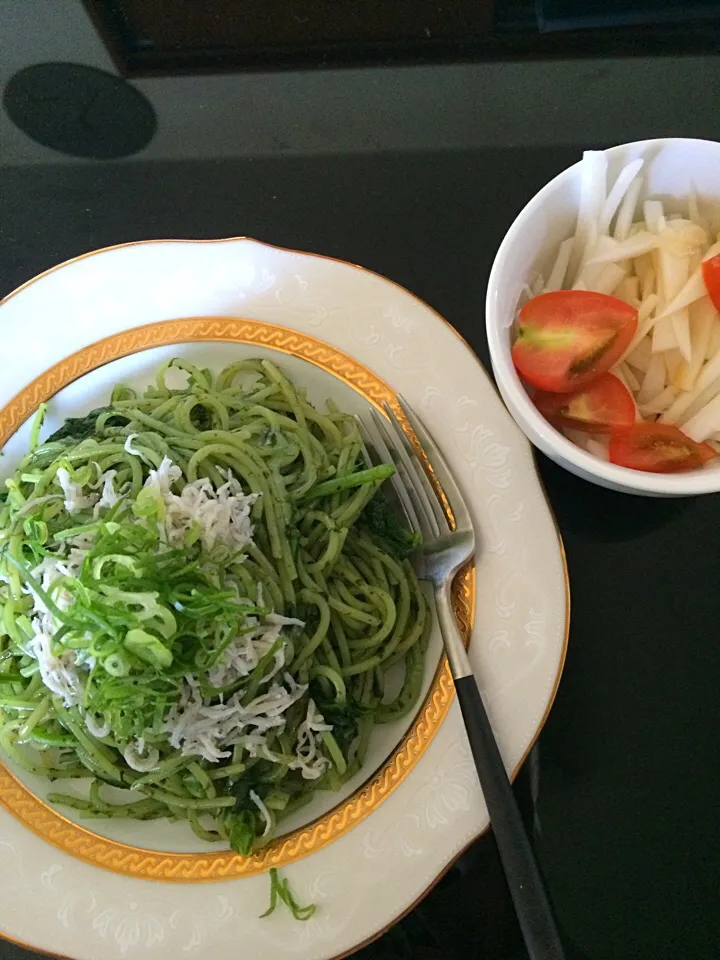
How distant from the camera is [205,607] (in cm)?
114

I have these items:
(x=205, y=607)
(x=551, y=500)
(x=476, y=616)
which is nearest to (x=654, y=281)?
(x=551, y=500)

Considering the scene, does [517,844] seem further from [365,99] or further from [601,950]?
[365,99]

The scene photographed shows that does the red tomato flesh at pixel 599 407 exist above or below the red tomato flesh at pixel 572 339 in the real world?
below

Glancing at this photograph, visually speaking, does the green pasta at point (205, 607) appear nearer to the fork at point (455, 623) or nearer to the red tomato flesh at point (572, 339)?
→ the fork at point (455, 623)

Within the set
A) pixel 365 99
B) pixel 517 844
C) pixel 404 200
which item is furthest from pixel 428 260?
pixel 517 844

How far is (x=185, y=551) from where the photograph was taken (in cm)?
121

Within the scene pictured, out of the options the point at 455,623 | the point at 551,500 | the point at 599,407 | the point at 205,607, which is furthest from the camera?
the point at 551,500

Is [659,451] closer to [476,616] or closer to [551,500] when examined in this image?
[551,500]

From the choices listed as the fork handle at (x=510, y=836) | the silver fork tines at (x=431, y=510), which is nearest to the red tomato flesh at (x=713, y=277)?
the silver fork tines at (x=431, y=510)

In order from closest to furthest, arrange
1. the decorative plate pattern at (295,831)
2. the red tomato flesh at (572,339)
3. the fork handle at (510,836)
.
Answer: the fork handle at (510,836)
the red tomato flesh at (572,339)
the decorative plate pattern at (295,831)

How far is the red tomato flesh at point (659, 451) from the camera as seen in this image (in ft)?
4.03

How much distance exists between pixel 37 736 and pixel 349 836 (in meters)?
0.57

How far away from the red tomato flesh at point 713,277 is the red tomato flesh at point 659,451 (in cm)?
23

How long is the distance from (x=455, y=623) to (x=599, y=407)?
17.9 inches
